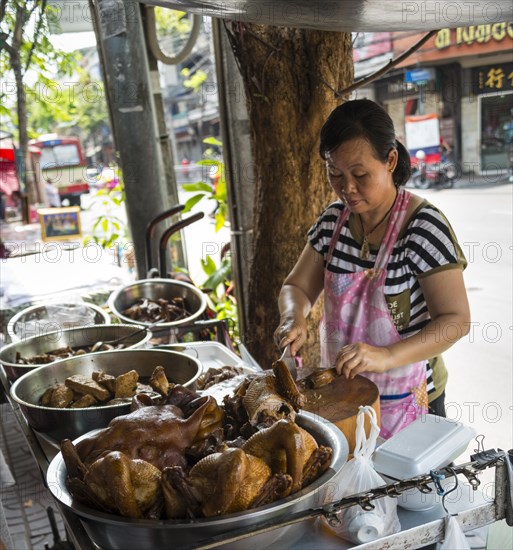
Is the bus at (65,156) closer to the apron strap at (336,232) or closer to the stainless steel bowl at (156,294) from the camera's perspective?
the stainless steel bowl at (156,294)

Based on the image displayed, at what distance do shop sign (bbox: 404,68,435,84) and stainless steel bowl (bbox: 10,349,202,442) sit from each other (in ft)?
47.1

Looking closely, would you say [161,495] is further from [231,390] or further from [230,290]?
[230,290]

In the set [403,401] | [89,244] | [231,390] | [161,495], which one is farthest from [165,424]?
[89,244]

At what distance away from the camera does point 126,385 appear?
2191 millimetres

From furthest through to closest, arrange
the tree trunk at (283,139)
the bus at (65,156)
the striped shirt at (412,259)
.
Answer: the bus at (65,156), the tree trunk at (283,139), the striped shirt at (412,259)

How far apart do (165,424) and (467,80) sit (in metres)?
14.6

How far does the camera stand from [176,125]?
29594 mm

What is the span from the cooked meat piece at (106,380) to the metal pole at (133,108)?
3.01 meters

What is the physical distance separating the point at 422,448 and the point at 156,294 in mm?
2551

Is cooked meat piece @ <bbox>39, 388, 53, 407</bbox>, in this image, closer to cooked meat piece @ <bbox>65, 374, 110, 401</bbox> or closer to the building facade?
cooked meat piece @ <bbox>65, 374, 110, 401</bbox>

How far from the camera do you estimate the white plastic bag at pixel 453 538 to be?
53.2 inches

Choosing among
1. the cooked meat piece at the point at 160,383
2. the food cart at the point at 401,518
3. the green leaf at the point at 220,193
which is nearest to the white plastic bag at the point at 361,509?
the food cart at the point at 401,518

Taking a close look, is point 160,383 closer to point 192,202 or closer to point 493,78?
point 192,202

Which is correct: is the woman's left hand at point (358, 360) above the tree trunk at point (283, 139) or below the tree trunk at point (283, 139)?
below
